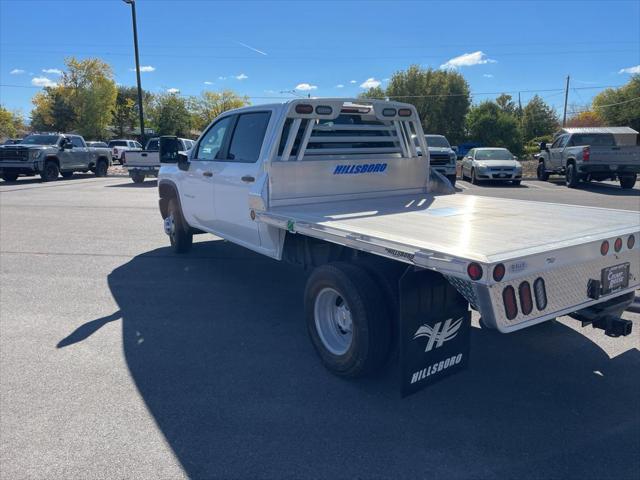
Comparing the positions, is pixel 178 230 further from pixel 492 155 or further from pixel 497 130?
pixel 497 130

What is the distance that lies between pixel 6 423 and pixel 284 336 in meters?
2.24

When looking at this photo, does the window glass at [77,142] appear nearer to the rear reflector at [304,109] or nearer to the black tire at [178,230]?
the black tire at [178,230]

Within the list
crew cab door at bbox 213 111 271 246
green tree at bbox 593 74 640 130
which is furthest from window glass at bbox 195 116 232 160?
green tree at bbox 593 74 640 130

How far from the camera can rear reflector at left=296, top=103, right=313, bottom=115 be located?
5.11 metres

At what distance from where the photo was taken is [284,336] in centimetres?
482

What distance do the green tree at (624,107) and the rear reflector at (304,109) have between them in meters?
46.7

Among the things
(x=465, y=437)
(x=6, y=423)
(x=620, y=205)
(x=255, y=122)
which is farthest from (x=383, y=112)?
(x=620, y=205)

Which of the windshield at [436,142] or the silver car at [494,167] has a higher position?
the windshield at [436,142]

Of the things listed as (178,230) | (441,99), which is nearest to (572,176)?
(178,230)

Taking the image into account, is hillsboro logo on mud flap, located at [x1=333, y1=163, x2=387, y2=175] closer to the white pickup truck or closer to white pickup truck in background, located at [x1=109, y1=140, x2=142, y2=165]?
the white pickup truck

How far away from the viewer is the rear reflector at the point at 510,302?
2.85m

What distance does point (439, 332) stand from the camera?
134 inches

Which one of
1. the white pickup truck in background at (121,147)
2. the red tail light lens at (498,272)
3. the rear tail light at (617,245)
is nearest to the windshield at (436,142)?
the rear tail light at (617,245)

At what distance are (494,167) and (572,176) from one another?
2682 mm
